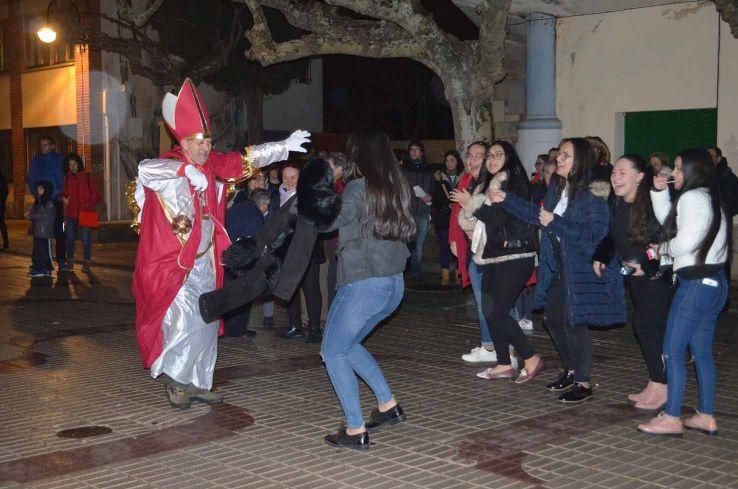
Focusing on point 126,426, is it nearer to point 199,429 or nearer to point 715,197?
point 199,429

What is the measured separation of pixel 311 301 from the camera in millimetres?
9500

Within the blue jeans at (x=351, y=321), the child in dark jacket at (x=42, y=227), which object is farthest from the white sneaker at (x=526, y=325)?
the child in dark jacket at (x=42, y=227)

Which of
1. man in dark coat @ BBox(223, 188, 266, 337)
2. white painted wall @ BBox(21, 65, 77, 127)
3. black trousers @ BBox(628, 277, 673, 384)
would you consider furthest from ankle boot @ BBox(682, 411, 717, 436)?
white painted wall @ BBox(21, 65, 77, 127)

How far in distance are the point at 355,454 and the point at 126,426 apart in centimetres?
164

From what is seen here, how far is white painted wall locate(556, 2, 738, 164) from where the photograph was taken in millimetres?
13367

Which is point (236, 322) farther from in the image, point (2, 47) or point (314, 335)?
point (2, 47)

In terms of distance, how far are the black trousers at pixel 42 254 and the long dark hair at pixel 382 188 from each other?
33.2 feet

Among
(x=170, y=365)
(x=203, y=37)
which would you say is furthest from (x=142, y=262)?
(x=203, y=37)

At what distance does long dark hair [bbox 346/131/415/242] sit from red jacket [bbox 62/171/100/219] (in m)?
10.3

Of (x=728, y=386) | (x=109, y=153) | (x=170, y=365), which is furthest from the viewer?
(x=109, y=153)

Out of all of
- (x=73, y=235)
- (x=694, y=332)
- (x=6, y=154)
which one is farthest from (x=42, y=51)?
(x=694, y=332)

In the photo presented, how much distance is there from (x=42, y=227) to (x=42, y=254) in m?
0.41

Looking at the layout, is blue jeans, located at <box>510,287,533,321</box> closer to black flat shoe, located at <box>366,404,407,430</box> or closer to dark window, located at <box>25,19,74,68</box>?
black flat shoe, located at <box>366,404,407,430</box>

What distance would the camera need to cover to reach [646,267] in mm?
6352
